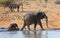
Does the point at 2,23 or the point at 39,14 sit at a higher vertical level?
the point at 39,14

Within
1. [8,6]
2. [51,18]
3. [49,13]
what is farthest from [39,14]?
[8,6]

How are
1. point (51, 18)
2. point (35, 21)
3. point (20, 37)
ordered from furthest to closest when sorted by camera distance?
point (51, 18) → point (35, 21) → point (20, 37)

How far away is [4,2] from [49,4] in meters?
4.87

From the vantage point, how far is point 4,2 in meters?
23.5

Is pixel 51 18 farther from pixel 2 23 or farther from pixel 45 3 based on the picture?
pixel 45 3

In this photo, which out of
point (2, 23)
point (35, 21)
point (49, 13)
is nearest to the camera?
point (35, 21)

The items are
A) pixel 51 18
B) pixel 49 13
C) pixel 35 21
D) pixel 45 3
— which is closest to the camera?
pixel 35 21

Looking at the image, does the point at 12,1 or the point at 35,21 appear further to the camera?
the point at 12,1

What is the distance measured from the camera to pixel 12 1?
23.9 m

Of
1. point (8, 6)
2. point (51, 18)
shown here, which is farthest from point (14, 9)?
point (51, 18)

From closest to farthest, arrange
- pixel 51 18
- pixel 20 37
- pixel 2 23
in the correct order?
pixel 20 37, pixel 2 23, pixel 51 18

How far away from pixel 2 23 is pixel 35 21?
7.27 metres

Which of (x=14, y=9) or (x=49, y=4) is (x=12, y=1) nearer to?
(x=14, y=9)

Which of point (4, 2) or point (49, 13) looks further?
point (4, 2)
